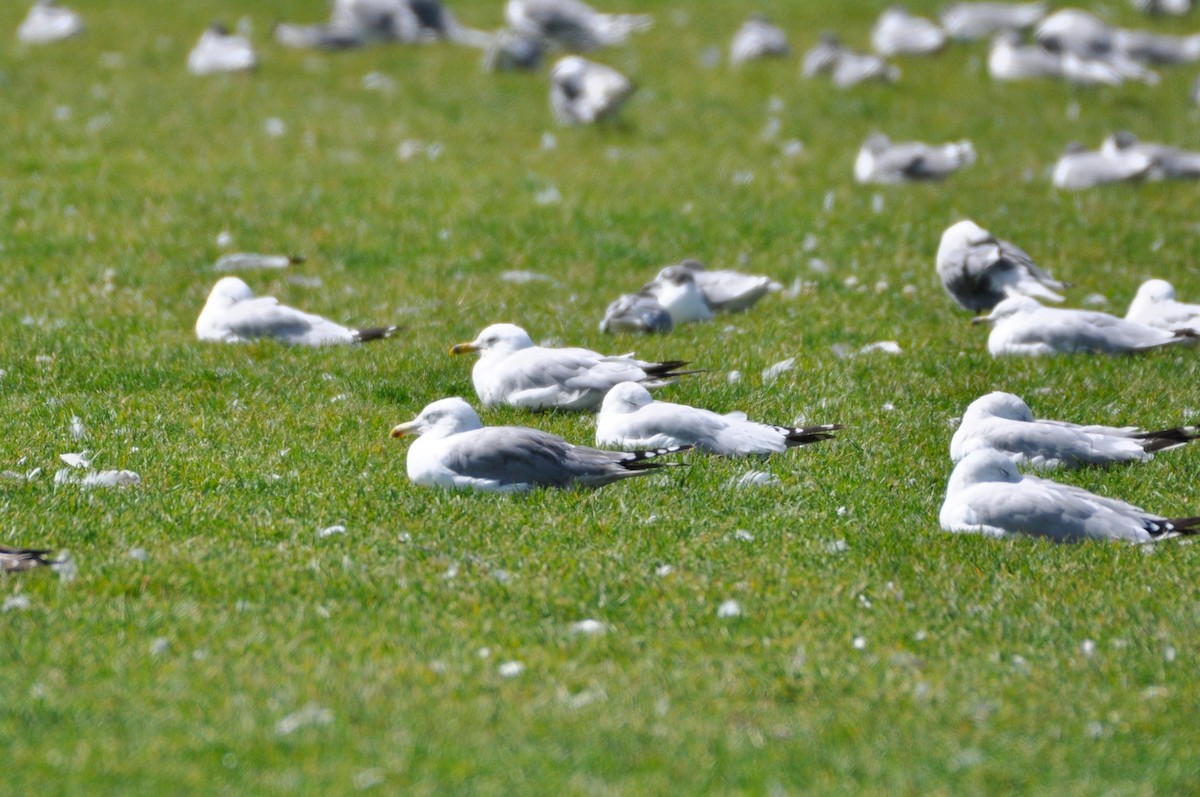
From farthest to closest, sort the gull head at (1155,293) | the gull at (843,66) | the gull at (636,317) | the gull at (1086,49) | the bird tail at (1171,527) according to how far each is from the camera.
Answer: the gull at (1086,49) → the gull at (843,66) → the gull head at (1155,293) → the gull at (636,317) → the bird tail at (1171,527)

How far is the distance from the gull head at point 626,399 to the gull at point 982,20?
663 inches

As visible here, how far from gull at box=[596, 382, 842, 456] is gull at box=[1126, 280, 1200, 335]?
11.2 ft

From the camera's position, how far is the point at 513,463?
662 cm

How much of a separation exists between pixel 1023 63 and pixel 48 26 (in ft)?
47.8

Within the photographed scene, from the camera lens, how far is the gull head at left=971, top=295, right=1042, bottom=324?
9555mm

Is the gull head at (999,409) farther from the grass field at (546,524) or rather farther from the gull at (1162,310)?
the gull at (1162,310)

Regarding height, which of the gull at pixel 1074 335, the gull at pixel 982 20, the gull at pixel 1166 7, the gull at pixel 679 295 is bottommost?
the gull at pixel 1166 7

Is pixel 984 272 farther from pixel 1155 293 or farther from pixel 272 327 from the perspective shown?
pixel 272 327

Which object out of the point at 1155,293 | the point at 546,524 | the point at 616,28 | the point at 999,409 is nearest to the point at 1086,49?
the point at 616,28


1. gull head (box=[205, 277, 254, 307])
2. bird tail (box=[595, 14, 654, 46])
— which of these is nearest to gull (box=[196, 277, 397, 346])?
gull head (box=[205, 277, 254, 307])

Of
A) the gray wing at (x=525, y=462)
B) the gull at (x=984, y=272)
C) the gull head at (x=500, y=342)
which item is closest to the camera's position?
the gray wing at (x=525, y=462)

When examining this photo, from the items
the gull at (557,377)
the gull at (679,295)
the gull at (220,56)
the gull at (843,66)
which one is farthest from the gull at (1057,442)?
the gull at (220,56)

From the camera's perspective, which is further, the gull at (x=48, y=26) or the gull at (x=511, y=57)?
the gull at (x=48, y=26)

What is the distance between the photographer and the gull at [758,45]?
20.5 metres
